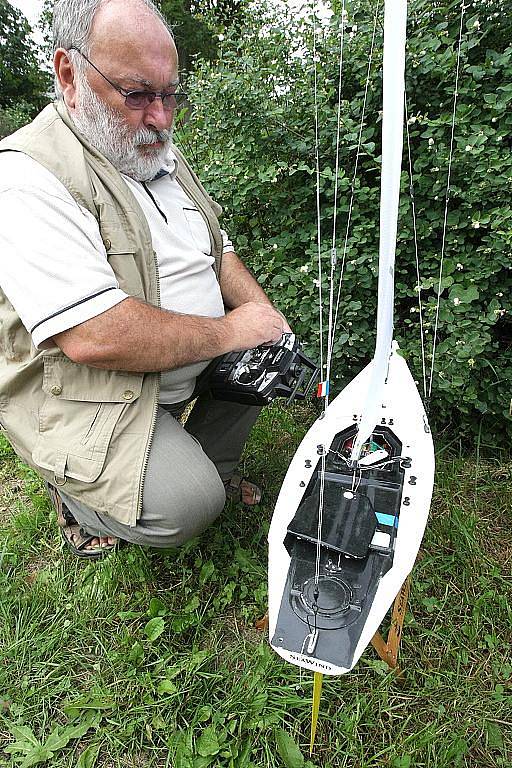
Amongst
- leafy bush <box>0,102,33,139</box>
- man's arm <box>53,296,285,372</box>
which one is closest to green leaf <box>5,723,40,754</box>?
man's arm <box>53,296,285,372</box>

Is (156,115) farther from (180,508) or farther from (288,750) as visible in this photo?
(288,750)

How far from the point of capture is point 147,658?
1831 millimetres

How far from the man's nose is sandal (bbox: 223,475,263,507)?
1460 millimetres

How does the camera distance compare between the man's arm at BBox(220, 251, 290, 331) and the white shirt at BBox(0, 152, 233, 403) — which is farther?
the man's arm at BBox(220, 251, 290, 331)

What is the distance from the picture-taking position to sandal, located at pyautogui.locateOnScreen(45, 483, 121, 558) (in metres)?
2.19

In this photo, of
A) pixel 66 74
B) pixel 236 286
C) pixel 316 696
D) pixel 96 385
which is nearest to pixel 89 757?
pixel 316 696

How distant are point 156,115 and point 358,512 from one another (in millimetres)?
1384

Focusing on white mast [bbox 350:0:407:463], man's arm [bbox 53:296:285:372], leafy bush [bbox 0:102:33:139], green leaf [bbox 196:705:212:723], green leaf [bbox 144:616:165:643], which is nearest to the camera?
white mast [bbox 350:0:407:463]

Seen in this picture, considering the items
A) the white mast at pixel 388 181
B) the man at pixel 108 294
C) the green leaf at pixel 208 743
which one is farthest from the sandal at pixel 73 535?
the white mast at pixel 388 181

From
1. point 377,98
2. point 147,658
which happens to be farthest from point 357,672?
point 377,98

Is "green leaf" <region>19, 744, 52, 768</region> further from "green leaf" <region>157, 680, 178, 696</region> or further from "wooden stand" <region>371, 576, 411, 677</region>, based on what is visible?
"wooden stand" <region>371, 576, 411, 677</region>

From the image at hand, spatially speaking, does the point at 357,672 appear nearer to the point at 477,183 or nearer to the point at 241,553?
the point at 241,553

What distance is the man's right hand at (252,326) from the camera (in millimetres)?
1872

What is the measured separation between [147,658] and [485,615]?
118 cm
